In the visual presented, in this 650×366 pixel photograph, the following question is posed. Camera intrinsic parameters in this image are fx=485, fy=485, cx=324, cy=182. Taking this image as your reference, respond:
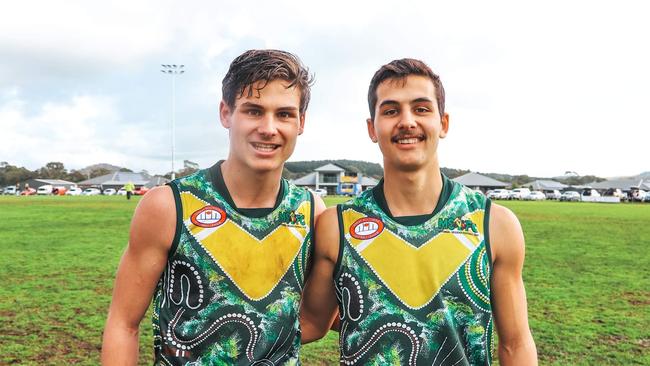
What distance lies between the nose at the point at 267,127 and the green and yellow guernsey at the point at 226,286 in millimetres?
377

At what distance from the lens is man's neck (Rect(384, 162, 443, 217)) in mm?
2520

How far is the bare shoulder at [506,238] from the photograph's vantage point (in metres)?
2.44

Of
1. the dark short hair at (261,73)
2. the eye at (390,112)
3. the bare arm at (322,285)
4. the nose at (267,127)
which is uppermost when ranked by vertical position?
the dark short hair at (261,73)

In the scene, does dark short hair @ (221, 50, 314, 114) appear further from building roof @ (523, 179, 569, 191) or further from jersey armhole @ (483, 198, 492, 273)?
building roof @ (523, 179, 569, 191)

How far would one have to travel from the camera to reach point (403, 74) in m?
2.53

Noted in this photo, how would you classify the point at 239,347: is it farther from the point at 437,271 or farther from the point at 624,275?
the point at 624,275

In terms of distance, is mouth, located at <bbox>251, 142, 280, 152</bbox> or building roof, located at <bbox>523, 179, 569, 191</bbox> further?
building roof, located at <bbox>523, 179, 569, 191</bbox>

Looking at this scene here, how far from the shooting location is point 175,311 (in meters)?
2.38

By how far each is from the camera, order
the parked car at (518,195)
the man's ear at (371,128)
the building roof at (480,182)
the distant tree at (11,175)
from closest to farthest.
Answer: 1. the man's ear at (371,128)
2. the parked car at (518,195)
3. the building roof at (480,182)
4. the distant tree at (11,175)

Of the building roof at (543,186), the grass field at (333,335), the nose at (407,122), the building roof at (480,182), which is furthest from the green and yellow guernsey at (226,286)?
the building roof at (543,186)

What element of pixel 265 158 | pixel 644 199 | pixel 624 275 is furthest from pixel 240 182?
pixel 644 199

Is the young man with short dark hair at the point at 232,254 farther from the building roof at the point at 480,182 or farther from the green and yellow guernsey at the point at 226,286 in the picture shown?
the building roof at the point at 480,182

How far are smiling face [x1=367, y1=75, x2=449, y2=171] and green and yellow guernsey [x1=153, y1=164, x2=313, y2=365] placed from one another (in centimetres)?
67

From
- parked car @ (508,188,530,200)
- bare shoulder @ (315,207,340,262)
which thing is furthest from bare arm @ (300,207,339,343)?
parked car @ (508,188,530,200)
